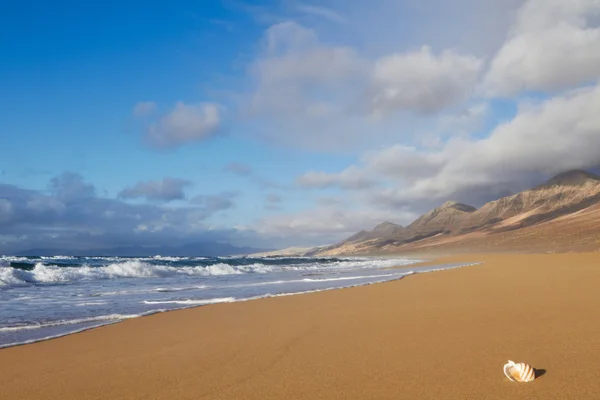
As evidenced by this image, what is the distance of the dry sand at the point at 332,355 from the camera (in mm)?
3373

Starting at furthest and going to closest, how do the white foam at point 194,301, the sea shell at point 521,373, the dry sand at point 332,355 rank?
the white foam at point 194,301 < the dry sand at point 332,355 < the sea shell at point 521,373

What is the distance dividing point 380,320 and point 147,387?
366 centimetres

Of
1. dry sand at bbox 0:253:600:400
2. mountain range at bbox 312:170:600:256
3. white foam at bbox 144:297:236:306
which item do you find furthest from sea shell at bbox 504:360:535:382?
mountain range at bbox 312:170:600:256

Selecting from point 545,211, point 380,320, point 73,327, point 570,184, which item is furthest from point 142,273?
point 570,184

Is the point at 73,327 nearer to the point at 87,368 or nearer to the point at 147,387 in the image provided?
the point at 87,368

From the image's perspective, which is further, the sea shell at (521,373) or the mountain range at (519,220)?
the mountain range at (519,220)

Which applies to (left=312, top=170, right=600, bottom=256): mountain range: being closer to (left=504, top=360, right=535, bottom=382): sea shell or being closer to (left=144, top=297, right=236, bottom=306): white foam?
(left=144, top=297, right=236, bottom=306): white foam

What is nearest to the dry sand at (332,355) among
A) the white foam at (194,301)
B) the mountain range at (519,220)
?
the white foam at (194,301)

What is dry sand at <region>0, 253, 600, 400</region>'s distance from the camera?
3373mm

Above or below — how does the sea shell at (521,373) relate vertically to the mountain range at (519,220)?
below

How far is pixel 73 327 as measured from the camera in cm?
697

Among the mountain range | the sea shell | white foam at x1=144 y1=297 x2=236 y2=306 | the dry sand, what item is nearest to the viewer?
the sea shell

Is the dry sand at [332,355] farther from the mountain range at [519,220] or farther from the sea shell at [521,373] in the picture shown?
the mountain range at [519,220]

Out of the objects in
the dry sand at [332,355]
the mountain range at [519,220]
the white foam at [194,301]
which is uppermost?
the mountain range at [519,220]
